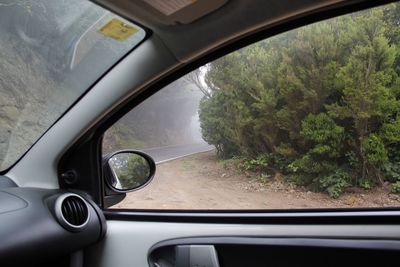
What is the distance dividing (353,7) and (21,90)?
5.64 feet

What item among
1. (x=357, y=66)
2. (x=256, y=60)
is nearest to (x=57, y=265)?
(x=256, y=60)

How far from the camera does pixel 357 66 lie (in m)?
1.63

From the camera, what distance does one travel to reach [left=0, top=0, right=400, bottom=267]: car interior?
152 cm

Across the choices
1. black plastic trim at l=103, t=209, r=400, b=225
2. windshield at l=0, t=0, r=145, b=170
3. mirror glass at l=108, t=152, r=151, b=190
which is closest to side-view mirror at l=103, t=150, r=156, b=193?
mirror glass at l=108, t=152, r=151, b=190

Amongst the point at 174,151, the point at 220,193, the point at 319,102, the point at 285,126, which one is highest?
the point at 319,102

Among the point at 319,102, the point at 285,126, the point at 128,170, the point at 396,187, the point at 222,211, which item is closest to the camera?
the point at 396,187

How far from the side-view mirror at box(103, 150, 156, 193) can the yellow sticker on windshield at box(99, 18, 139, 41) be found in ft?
2.39

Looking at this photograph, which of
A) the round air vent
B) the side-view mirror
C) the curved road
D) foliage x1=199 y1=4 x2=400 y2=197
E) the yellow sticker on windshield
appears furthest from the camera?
the side-view mirror

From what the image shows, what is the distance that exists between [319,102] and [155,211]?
1.08m

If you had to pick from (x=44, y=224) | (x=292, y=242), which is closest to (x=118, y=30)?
(x=44, y=224)

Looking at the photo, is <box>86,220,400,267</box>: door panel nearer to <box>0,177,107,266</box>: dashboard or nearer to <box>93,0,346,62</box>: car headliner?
<box>0,177,107,266</box>: dashboard

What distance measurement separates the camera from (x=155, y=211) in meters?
2.10

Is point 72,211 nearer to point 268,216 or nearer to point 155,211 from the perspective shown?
point 155,211

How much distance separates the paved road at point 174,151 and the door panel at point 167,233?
41cm
